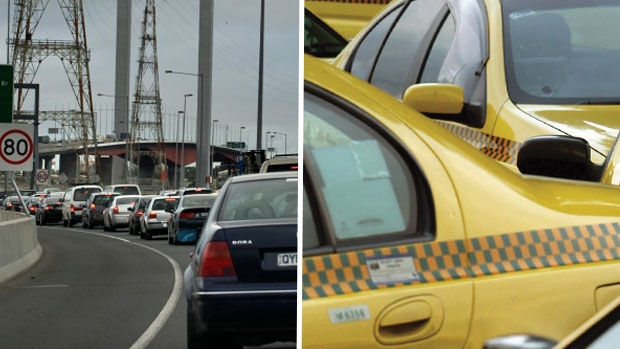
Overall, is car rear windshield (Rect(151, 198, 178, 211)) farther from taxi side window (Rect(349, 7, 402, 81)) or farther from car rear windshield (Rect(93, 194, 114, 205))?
taxi side window (Rect(349, 7, 402, 81))

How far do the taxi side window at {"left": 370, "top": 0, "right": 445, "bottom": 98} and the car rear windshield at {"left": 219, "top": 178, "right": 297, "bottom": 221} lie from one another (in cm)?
114

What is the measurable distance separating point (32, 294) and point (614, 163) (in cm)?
900

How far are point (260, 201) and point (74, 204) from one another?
95.2 ft

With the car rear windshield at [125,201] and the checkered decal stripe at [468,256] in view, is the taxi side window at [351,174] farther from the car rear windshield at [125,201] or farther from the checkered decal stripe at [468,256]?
the car rear windshield at [125,201]

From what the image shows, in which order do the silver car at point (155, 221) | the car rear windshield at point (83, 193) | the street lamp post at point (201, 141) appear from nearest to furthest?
1. the street lamp post at point (201, 141)
2. the silver car at point (155, 221)
3. the car rear windshield at point (83, 193)

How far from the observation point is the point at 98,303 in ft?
29.7

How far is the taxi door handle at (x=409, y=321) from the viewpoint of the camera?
5.10ft

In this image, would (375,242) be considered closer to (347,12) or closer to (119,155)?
(347,12)

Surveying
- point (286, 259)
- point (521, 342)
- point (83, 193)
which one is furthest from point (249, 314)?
point (83, 193)

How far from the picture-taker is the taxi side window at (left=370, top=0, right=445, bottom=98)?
1847 mm

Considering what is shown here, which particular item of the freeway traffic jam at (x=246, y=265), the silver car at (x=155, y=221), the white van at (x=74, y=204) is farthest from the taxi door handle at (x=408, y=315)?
the white van at (x=74, y=204)

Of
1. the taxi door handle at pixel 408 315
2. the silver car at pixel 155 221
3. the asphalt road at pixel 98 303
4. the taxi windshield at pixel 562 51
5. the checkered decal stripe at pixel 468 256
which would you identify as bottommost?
the asphalt road at pixel 98 303

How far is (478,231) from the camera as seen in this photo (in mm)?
1602

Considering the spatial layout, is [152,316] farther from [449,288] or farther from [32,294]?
[449,288]
